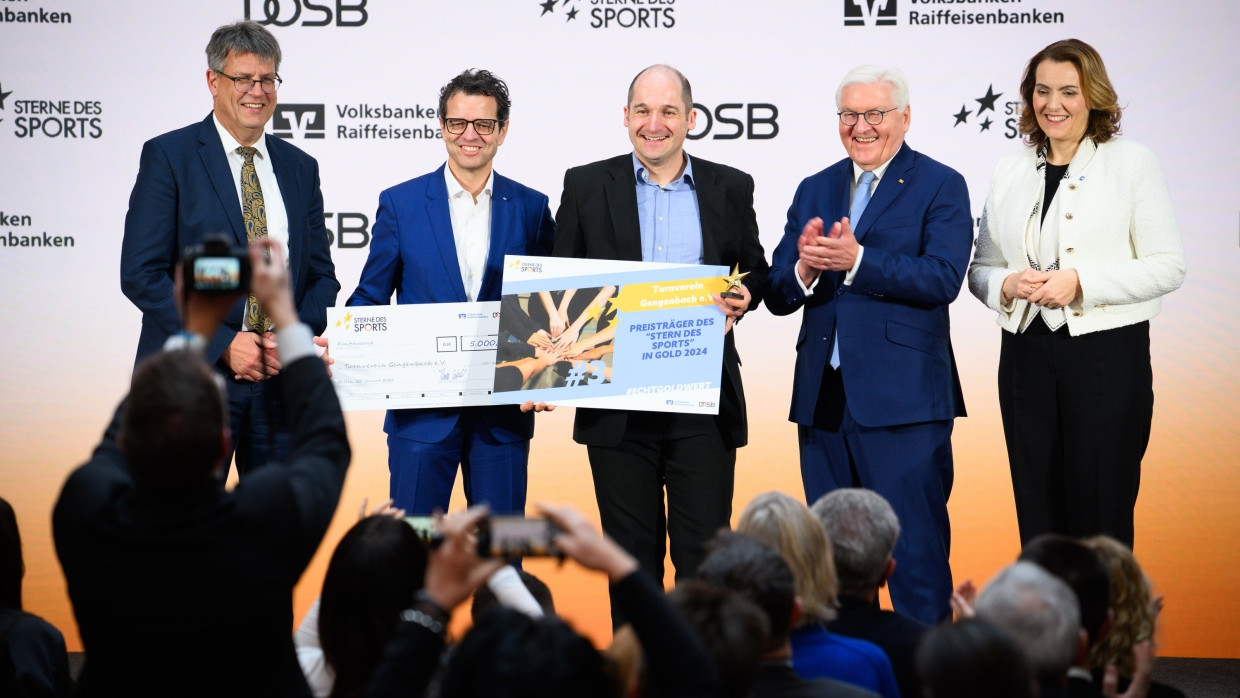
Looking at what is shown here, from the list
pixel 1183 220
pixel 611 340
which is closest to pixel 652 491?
pixel 611 340

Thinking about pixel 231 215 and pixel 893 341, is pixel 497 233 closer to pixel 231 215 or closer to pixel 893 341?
pixel 231 215

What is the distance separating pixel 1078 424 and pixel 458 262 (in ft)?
6.96

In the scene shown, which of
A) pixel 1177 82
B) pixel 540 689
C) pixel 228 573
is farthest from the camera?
pixel 1177 82

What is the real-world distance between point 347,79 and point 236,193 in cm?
181

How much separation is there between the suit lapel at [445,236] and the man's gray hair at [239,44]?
680 millimetres

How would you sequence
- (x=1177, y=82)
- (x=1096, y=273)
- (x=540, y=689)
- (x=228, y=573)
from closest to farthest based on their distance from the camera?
(x=540, y=689), (x=228, y=573), (x=1096, y=273), (x=1177, y=82)

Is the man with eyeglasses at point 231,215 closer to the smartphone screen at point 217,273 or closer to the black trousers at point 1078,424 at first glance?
the smartphone screen at point 217,273

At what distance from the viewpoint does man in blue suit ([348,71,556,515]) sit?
4359mm

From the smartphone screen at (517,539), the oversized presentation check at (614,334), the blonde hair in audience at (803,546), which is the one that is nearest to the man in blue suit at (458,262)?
the oversized presentation check at (614,334)

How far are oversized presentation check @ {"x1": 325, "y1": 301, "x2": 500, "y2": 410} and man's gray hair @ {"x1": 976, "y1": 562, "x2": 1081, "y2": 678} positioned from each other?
2.35 m

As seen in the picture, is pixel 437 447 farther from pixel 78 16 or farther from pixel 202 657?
pixel 78 16

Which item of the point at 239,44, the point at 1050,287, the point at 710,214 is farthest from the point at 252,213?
the point at 1050,287

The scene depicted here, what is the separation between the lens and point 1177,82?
5.67m

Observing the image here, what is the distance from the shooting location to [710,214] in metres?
4.26
